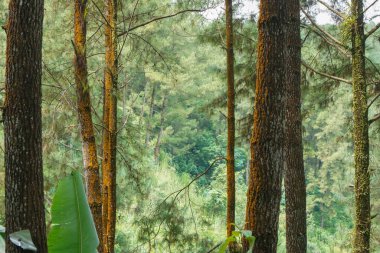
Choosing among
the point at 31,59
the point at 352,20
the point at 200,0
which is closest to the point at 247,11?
the point at 200,0

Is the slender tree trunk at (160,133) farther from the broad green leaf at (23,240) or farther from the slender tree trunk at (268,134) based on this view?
the broad green leaf at (23,240)

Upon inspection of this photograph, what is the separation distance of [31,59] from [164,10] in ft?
17.3

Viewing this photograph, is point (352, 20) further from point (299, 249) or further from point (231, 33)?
point (299, 249)

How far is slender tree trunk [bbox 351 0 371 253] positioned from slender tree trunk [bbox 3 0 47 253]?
4304 mm

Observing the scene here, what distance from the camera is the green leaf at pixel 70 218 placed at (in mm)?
2188

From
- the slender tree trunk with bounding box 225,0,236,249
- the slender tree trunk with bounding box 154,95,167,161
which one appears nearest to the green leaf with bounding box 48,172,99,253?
the slender tree trunk with bounding box 225,0,236,249

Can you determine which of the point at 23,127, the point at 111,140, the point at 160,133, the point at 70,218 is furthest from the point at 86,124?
the point at 160,133

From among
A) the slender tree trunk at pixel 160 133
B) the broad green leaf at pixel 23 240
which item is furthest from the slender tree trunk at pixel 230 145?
the slender tree trunk at pixel 160 133

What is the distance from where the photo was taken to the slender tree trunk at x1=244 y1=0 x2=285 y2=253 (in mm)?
3461

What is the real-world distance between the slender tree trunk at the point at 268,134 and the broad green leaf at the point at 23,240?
5.48 ft

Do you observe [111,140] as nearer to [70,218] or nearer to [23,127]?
[23,127]

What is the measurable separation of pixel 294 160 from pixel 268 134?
2565 mm

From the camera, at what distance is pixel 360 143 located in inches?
225

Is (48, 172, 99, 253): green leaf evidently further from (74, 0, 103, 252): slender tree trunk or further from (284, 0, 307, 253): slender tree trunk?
(284, 0, 307, 253): slender tree trunk
